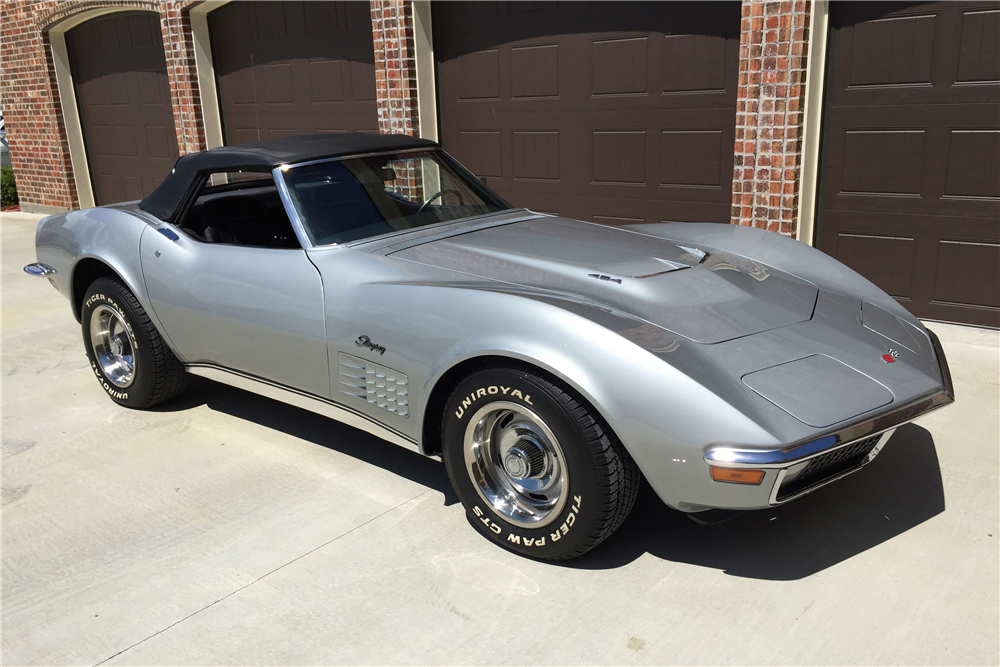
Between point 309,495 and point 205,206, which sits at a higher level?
point 205,206

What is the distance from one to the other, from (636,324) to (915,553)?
1365mm

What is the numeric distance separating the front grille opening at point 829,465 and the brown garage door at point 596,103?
4.07 metres

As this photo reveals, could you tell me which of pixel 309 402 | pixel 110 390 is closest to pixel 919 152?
pixel 309 402

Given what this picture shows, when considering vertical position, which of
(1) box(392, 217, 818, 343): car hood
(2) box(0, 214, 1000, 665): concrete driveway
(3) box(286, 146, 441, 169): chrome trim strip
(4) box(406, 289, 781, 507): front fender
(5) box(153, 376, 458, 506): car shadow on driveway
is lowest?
(2) box(0, 214, 1000, 665): concrete driveway

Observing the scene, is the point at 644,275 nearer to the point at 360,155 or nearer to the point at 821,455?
the point at 821,455

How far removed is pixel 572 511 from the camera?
2869mm

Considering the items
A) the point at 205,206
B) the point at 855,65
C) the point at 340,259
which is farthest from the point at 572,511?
the point at 855,65

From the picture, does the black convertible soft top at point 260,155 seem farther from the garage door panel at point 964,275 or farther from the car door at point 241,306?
the garage door panel at point 964,275

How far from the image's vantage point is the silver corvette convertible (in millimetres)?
2646

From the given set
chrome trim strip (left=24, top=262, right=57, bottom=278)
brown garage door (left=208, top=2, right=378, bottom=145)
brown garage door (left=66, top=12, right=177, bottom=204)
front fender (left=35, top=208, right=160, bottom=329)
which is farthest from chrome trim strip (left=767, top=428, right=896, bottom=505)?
brown garage door (left=66, top=12, right=177, bottom=204)

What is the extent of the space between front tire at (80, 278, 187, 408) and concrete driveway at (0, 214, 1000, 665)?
41 cm

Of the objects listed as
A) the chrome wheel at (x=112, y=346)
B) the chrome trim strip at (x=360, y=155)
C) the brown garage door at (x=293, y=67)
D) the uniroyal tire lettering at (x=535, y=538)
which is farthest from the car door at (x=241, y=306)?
the brown garage door at (x=293, y=67)

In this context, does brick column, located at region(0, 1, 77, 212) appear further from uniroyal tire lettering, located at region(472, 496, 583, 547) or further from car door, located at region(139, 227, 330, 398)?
uniroyal tire lettering, located at region(472, 496, 583, 547)

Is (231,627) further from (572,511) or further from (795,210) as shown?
(795,210)
